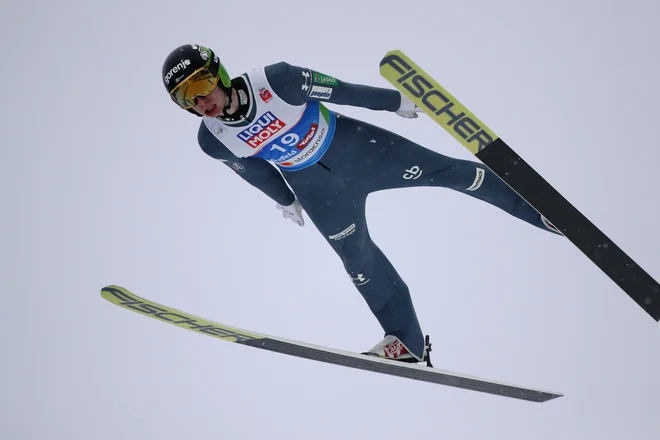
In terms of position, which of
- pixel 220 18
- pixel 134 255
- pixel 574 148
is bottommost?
pixel 574 148

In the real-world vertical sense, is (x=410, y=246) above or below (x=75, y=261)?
below

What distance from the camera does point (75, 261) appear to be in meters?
6.63

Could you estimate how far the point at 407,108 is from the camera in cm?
343

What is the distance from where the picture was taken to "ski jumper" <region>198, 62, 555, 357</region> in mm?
3348

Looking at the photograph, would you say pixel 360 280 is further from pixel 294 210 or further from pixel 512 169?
pixel 512 169

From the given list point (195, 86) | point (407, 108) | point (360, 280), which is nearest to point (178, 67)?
point (195, 86)

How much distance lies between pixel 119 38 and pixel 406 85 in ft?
17.8

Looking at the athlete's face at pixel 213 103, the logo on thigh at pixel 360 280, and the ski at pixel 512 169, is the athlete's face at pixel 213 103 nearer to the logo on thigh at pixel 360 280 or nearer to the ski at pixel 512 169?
the ski at pixel 512 169

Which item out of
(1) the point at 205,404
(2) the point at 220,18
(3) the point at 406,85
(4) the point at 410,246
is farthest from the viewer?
(2) the point at 220,18

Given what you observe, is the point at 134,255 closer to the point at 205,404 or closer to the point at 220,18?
the point at 205,404

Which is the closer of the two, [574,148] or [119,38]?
[574,148]

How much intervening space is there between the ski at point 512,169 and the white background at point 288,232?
5.34ft

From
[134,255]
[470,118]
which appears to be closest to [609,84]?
[470,118]

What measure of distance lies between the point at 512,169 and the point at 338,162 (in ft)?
3.35
